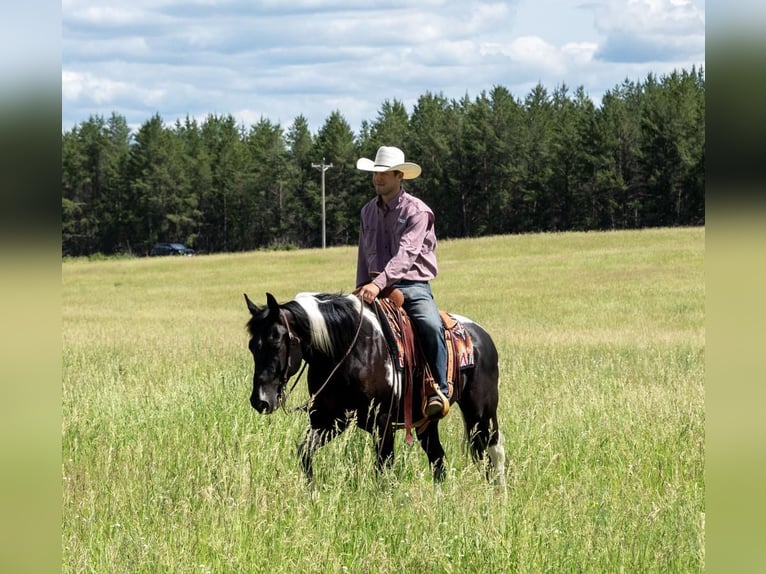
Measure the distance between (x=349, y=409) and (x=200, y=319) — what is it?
828 inches

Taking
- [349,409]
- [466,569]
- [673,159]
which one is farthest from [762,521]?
[673,159]

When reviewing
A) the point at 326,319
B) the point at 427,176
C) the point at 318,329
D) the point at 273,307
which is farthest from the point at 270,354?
the point at 427,176

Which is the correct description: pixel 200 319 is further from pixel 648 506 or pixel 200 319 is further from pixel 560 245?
pixel 560 245

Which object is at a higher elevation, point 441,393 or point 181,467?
point 441,393

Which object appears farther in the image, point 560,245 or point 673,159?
point 673,159

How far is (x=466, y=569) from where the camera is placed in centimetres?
468

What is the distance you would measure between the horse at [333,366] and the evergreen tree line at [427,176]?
8430 cm

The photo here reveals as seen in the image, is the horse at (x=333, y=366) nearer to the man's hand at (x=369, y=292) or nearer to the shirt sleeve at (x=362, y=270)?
the man's hand at (x=369, y=292)

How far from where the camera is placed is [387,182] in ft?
22.4

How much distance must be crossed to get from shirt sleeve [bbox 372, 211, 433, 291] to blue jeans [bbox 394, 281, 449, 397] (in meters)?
0.24

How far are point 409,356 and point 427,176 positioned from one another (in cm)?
9108

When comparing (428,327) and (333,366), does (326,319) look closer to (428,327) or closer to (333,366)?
(333,366)

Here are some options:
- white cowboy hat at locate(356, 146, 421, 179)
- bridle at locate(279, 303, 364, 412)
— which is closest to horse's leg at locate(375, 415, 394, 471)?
bridle at locate(279, 303, 364, 412)

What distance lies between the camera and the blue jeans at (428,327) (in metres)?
6.80
